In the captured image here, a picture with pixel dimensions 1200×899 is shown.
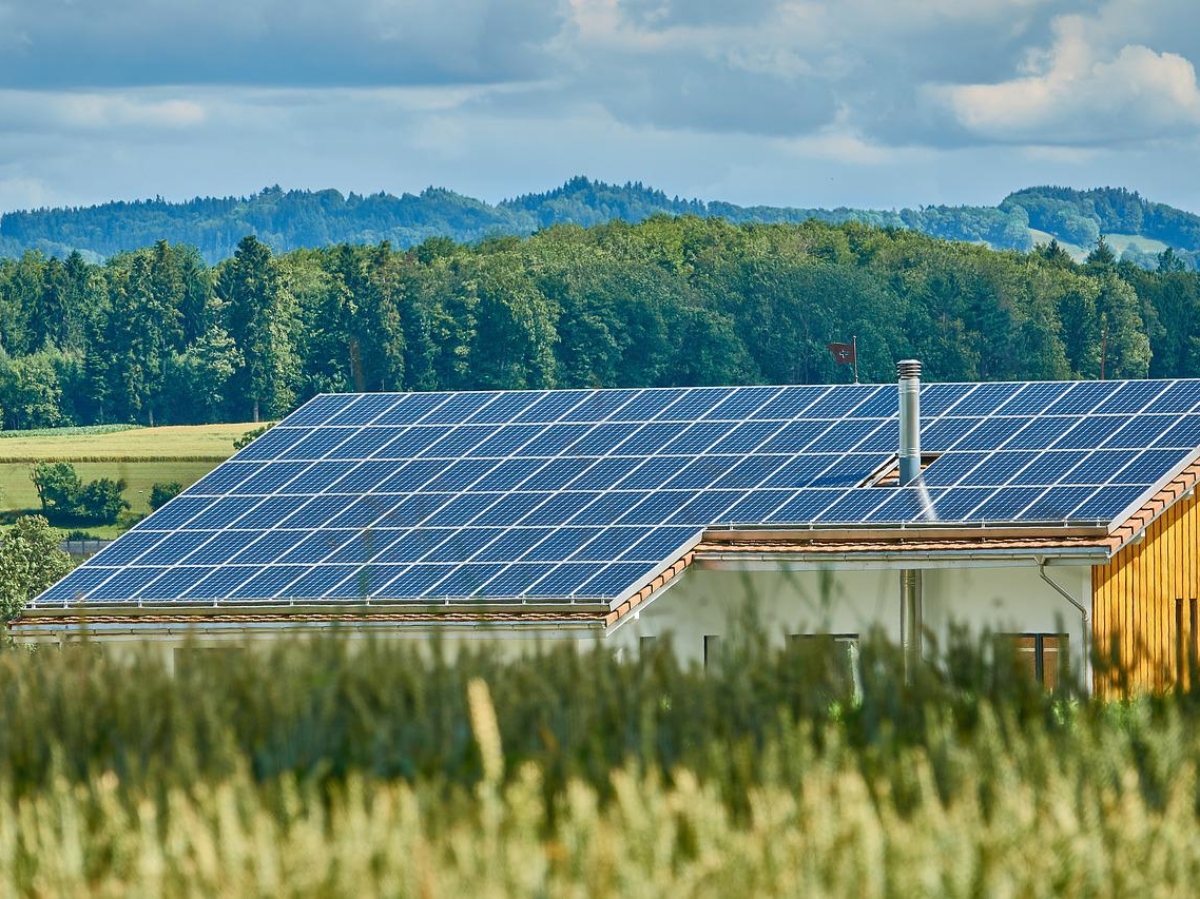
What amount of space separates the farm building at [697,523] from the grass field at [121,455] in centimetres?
11466

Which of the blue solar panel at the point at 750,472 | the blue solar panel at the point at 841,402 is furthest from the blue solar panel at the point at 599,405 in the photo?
the blue solar panel at the point at 750,472

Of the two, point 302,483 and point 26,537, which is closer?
point 302,483

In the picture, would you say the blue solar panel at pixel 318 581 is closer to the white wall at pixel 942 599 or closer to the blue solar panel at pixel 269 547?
the blue solar panel at pixel 269 547

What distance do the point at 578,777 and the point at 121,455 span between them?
6307 inches

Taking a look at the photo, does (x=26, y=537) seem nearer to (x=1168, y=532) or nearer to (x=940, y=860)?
(x=1168, y=532)

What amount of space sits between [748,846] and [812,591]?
68.7 ft

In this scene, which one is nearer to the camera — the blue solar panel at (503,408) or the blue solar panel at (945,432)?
the blue solar panel at (945,432)

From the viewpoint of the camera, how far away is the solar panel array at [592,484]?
33.6 metres

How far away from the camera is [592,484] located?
3716 centimetres

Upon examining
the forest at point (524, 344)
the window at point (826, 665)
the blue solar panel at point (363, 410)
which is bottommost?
the window at point (826, 665)

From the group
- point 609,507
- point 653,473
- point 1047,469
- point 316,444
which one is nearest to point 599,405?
point 653,473

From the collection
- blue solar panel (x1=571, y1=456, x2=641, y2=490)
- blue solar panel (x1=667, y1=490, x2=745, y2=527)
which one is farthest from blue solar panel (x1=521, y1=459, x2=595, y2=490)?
blue solar panel (x1=667, y1=490, x2=745, y2=527)

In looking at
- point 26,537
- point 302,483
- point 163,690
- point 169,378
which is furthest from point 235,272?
point 163,690

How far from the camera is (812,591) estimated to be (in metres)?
31.8
